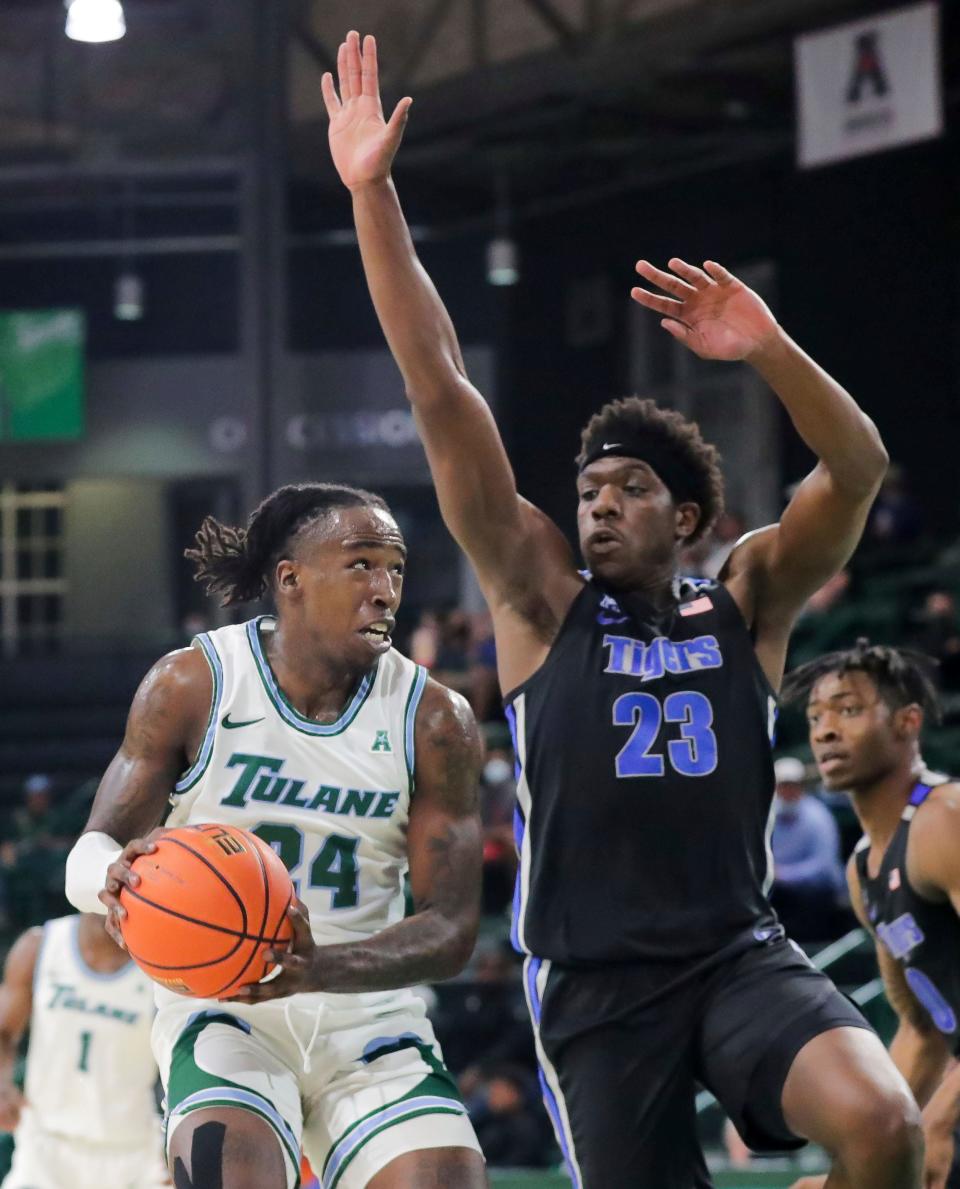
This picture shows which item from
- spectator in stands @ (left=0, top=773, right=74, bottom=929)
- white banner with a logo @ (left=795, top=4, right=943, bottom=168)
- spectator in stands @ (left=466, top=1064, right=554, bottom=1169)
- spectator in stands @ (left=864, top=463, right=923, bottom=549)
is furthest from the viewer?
spectator in stands @ (left=864, top=463, right=923, bottom=549)

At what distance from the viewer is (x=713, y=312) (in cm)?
441

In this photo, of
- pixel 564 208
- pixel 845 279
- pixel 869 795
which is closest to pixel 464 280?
pixel 564 208

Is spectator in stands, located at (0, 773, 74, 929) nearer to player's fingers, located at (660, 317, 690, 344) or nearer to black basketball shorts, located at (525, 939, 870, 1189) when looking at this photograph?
black basketball shorts, located at (525, 939, 870, 1189)

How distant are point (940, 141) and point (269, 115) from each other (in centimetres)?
576

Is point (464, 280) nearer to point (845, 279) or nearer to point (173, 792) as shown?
point (845, 279)

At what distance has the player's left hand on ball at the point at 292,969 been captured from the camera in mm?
3680

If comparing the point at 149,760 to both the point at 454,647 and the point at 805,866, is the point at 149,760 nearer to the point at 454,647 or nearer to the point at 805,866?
the point at 805,866

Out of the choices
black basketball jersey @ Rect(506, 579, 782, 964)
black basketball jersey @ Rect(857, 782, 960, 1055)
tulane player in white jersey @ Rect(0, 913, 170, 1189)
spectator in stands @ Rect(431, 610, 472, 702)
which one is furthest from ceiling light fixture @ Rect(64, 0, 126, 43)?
black basketball jersey @ Rect(857, 782, 960, 1055)

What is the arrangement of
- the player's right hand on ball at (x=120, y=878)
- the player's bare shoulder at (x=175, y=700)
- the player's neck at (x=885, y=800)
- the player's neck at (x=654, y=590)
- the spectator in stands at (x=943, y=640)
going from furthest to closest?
the spectator in stands at (x=943, y=640) → the player's neck at (x=885, y=800) → the player's neck at (x=654, y=590) → the player's bare shoulder at (x=175, y=700) → the player's right hand on ball at (x=120, y=878)

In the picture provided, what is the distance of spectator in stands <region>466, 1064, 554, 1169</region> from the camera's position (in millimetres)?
9000

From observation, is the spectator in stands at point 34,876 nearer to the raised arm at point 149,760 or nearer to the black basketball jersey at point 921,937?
the black basketball jersey at point 921,937

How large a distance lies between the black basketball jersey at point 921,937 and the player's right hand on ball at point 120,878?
7.13 ft

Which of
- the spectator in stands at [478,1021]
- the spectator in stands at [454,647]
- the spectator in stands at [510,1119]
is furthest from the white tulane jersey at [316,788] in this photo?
the spectator in stands at [454,647]

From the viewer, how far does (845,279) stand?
16984 millimetres
